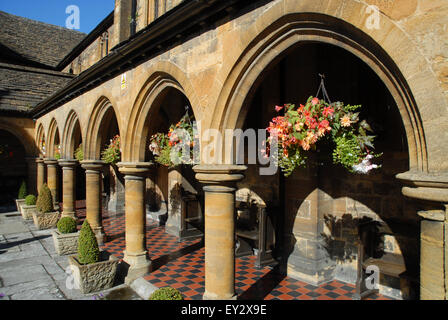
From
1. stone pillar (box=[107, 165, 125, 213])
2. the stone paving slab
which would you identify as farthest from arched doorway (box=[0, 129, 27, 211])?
the stone paving slab

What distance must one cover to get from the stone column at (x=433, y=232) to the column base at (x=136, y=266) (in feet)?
17.1

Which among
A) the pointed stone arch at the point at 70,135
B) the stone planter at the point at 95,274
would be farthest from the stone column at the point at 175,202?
the pointed stone arch at the point at 70,135

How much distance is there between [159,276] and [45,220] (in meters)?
6.76

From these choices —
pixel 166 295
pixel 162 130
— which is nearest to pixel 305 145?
pixel 166 295

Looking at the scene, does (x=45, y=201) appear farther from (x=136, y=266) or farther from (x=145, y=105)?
(x=145, y=105)

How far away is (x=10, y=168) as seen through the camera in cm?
1839

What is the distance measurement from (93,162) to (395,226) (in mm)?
7703

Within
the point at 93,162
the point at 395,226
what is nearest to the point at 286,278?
the point at 395,226

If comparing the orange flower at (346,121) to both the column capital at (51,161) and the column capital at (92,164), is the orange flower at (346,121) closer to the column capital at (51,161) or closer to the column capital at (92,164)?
the column capital at (92,164)

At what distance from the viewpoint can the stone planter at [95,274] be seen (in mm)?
5797

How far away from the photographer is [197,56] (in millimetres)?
4914

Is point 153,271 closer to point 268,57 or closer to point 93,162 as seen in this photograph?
point 93,162

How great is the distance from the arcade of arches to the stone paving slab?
1.08m

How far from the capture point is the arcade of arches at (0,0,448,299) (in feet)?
8.37
